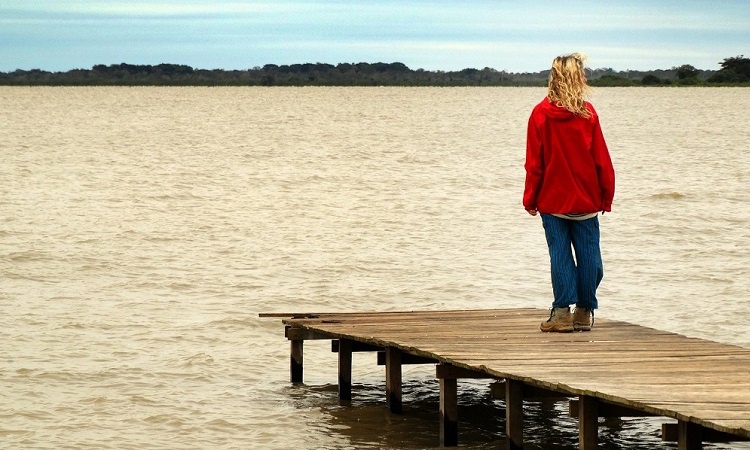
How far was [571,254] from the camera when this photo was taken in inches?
347

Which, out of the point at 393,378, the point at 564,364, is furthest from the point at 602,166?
the point at 393,378

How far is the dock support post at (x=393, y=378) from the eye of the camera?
30.4 feet

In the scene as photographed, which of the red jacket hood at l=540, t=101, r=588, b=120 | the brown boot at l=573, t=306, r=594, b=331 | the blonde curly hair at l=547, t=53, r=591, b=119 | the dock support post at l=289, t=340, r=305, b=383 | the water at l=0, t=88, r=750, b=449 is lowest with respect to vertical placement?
the water at l=0, t=88, r=750, b=449

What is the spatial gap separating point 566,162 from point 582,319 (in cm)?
124

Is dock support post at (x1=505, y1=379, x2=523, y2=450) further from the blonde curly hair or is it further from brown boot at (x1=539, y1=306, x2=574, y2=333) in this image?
the blonde curly hair

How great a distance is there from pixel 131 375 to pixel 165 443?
235 cm

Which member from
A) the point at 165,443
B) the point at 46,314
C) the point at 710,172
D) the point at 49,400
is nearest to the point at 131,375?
the point at 49,400

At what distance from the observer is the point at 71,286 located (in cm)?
1683

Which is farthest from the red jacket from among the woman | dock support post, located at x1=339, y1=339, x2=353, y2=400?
dock support post, located at x1=339, y1=339, x2=353, y2=400

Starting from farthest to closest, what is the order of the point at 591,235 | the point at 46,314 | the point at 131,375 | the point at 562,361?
the point at 46,314 < the point at 131,375 < the point at 591,235 < the point at 562,361

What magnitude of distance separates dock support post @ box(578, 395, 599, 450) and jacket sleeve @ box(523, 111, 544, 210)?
1.78 m

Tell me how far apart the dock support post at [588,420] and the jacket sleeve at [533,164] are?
178 cm

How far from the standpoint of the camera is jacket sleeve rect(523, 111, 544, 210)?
339 inches

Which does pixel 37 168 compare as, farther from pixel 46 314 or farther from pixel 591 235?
pixel 591 235
